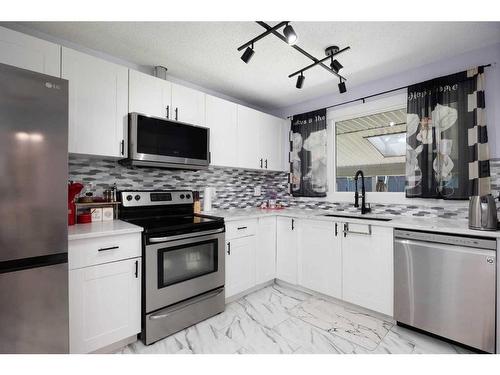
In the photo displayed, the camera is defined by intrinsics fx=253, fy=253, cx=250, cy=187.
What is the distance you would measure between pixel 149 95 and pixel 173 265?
4.86 ft

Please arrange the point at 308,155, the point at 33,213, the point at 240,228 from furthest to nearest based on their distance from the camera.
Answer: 1. the point at 308,155
2. the point at 240,228
3. the point at 33,213

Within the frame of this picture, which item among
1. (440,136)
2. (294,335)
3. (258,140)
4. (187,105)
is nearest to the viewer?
(294,335)

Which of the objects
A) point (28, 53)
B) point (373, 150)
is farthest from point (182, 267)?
point (373, 150)

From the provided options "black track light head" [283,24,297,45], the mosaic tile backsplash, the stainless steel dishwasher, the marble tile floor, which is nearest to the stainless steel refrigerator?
the marble tile floor

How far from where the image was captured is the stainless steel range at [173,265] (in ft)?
6.19

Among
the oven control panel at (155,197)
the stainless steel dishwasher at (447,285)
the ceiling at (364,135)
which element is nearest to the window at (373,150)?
the ceiling at (364,135)

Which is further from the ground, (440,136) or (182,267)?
(440,136)

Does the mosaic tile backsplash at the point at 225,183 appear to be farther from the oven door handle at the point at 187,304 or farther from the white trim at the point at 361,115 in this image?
the oven door handle at the point at 187,304

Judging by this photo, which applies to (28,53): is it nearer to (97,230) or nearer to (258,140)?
(97,230)

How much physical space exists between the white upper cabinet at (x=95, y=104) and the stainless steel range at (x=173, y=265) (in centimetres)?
55

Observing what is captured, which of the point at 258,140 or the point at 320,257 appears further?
the point at 258,140

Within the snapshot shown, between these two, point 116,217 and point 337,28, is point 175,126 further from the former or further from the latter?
point 337,28

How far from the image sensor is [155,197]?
2.52 meters
